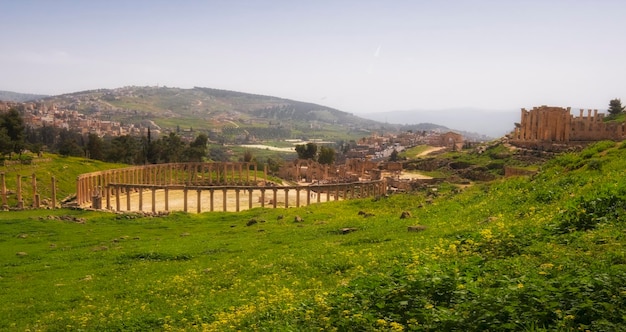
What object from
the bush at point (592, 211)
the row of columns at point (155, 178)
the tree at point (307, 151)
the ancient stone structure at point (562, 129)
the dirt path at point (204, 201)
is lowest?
the dirt path at point (204, 201)

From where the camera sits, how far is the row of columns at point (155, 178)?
63431mm

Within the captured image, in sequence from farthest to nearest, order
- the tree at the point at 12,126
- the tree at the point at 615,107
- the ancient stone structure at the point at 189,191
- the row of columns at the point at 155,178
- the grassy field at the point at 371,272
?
the tree at the point at 615,107 → the tree at the point at 12,126 → the row of columns at the point at 155,178 → the ancient stone structure at the point at 189,191 → the grassy field at the point at 371,272

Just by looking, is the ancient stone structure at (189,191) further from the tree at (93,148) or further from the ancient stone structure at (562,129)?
the ancient stone structure at (562,129)

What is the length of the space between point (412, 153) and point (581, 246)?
13870cm

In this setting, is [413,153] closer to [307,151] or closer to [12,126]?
[307,151]

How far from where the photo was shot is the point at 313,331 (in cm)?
1036

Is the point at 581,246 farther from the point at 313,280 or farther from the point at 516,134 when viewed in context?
the point at 516,134

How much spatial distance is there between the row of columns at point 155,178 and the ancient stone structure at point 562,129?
169 ft

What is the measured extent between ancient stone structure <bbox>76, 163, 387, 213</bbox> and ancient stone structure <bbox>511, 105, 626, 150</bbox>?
36.7 meters

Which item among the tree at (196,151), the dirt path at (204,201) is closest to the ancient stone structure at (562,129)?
the dirt path at (204,201)

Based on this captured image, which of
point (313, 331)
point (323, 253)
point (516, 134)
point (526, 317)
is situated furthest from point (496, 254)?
point (516, 134)

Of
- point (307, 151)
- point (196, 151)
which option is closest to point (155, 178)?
point (196, 151)

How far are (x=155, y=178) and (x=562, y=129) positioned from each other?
237 ft

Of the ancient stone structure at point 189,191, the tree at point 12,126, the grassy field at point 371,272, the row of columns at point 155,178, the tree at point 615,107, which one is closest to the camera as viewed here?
the grassy field at point 371,272
